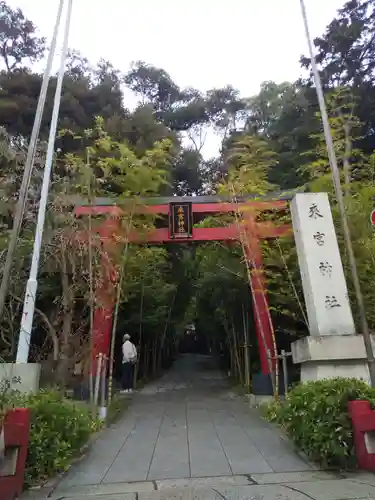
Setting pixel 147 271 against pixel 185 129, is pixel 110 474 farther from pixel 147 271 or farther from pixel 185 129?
pixel 185 129

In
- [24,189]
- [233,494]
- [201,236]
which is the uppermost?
[201,236]

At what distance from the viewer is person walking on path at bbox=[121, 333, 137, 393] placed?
1016 centimetres

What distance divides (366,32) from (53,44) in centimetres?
1515

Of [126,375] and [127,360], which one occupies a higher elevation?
[127,360]

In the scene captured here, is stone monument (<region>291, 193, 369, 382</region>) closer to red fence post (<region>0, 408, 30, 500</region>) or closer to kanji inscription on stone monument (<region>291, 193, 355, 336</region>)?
kanji inscription on stone monument (<region>291, 193, 355, 336</region>)

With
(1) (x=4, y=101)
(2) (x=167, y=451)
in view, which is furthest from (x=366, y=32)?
(2) (x=167, y=451)

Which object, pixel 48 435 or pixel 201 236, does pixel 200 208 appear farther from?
pixel 48 435

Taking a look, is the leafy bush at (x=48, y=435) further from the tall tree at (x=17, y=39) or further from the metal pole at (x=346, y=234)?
the tall tree at (x=17, y=39)

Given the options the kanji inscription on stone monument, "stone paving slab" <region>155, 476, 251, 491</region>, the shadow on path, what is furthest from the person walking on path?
"stone paving slab" <region>155, 476, 251, 491</region>

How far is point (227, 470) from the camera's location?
14.0 ft

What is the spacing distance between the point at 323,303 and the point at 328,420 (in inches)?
87.3

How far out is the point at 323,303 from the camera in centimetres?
606

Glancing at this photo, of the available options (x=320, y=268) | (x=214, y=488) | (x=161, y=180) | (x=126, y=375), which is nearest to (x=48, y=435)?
(x=214, y=488)

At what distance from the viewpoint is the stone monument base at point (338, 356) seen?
18.2 ft
